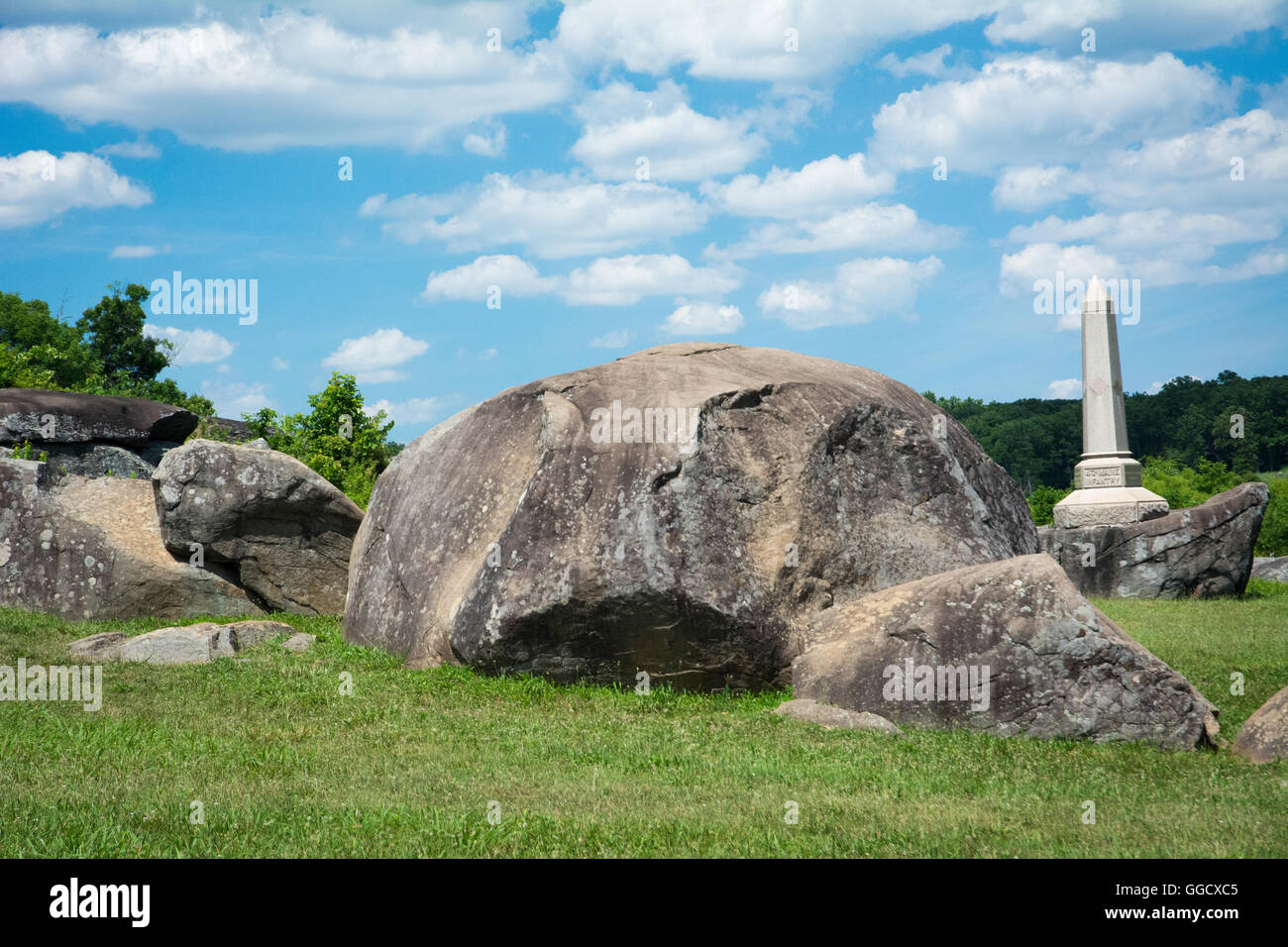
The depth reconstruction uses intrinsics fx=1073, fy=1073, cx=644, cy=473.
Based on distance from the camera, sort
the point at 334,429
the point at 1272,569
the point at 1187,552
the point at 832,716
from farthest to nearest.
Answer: the point at 334,429 < the point at 1272,569 < the point at 1187,552 < the point at 832,716

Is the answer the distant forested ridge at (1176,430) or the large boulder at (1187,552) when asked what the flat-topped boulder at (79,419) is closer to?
the large boulder at (1187,552)

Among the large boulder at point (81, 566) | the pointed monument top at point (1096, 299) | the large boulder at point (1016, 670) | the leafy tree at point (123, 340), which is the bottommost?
the large boulder at point (1016, 670)

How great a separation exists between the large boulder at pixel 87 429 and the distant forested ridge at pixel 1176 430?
5345 cm

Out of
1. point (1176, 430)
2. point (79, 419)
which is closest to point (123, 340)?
point (79, 419)

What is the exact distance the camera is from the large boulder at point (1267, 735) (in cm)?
827

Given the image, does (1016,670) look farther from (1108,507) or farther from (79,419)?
(79,419)

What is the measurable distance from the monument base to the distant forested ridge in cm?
4158

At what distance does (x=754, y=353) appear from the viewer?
14711mm

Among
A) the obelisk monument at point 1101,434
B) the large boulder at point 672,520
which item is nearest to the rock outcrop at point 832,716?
the large boulder at point 672,520

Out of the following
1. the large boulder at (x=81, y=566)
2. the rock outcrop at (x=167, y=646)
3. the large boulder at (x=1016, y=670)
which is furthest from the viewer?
the large boulder at (x=81, y=566)

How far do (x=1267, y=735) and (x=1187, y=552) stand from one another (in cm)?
1521

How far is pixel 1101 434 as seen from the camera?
26.9m

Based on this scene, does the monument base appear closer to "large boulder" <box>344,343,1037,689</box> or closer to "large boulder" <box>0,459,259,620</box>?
"large boulder" <box>344,343,1037,689</box>
